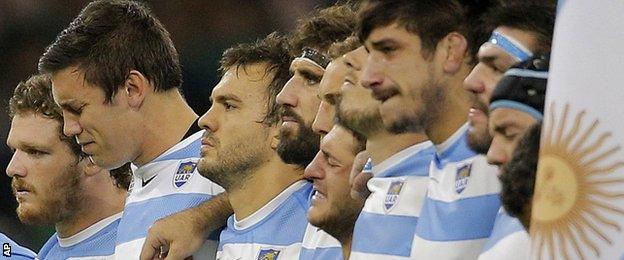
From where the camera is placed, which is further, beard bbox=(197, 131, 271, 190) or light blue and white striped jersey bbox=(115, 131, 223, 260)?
light blue and white striped jersey bbox=(115, 131, 223, 260)

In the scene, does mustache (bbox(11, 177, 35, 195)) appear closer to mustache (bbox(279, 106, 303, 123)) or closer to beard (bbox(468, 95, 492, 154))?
mustache (bbox(279, 106, 303, 123))

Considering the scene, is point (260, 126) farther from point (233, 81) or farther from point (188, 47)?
point (188, 47)

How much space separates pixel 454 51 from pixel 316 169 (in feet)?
1.94

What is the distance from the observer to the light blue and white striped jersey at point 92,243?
401 cm

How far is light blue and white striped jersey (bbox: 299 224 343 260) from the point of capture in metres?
2.95

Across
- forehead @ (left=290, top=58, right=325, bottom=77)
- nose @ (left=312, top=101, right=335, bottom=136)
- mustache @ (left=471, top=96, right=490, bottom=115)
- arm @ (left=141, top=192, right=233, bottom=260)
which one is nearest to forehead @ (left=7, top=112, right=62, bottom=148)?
arm @ (left=141, top=192, right=233, bottom=260)

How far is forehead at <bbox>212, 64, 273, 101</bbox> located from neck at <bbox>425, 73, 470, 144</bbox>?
94 cm

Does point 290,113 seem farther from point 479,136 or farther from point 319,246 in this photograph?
point 479,136

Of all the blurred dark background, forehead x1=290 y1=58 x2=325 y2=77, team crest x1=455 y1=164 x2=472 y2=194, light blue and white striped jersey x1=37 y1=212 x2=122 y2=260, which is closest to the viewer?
team crest x1=455 y1=164 x2=472 y2=194

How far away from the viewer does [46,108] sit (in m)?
4.26

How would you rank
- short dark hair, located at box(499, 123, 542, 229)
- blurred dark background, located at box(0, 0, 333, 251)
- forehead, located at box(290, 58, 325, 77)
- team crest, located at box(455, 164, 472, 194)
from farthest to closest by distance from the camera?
1. blurred dark background, located at box(0, 0, 333, 251)
2. forehead, located at box(290, 58, 325, 77)
3. team crest, located at box(455, 164, 472, 194)
4. short dark hair, located at box(499, 123, 542, 229)

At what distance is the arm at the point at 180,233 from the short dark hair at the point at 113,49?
0.48 meters

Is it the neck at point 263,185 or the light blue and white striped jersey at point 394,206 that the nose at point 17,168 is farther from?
the light blue and white striped jersey at point 394,206

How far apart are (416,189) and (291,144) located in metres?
0.62
